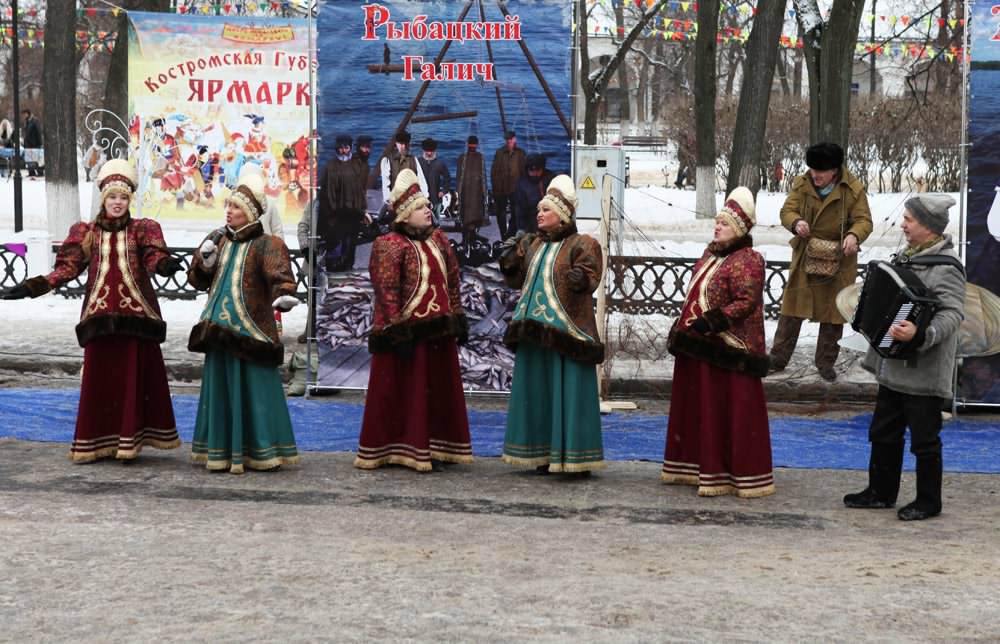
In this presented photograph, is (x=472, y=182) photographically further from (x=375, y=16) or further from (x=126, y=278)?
(x=126, y=278)

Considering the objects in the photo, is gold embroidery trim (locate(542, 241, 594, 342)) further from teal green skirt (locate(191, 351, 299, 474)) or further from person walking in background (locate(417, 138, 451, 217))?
person walking in background (locate(417, 138, 451, 217))

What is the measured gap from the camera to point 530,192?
34.1ft

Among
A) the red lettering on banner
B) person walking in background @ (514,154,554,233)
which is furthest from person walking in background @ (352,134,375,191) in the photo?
person walking in background @ (514,154,554,233)

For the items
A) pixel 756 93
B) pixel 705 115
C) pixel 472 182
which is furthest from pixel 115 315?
pixel 705 115

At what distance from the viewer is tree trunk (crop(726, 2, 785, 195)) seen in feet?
58.1

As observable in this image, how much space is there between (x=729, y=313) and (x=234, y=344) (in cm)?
264

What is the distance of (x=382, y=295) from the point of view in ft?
28.2

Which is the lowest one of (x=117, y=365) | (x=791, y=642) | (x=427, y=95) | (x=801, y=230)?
(x=791, y=642)

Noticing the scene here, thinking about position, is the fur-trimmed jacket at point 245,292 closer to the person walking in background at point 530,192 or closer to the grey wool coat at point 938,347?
the person walking in background at point 530,192

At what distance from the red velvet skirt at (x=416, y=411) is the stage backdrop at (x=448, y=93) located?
1.98 meters

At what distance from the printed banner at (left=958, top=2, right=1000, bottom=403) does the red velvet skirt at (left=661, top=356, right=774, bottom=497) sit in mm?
2880

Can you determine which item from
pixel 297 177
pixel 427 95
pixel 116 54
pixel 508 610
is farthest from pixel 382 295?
pixel 116 54

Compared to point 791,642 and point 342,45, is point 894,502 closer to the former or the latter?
point 791,642

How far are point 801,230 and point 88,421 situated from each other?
5138 millimetres
